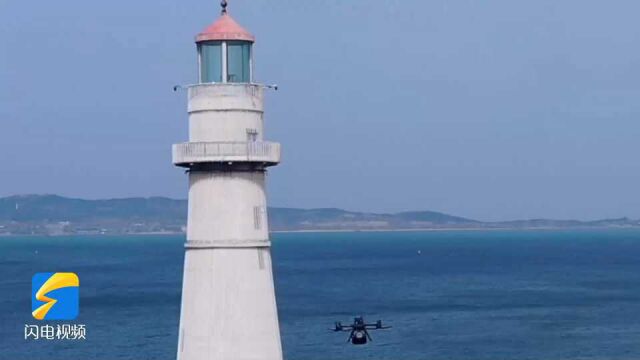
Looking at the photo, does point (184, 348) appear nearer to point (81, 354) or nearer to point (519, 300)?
point (81, 354)

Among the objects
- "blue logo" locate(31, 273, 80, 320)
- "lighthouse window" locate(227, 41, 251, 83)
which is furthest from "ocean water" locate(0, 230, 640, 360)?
"lighthouse window" locate(227, 41, 251, 83)

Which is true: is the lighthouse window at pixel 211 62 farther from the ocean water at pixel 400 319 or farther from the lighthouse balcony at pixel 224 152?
the ocean water at pixel 400 319

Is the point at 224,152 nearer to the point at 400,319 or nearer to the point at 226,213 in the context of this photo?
the point at 226,213

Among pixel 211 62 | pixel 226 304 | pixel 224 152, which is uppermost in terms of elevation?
pixel 211 62

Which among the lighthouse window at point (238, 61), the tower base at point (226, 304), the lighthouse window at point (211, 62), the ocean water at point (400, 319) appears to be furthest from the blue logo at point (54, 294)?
the ocean water at point (400, 319)

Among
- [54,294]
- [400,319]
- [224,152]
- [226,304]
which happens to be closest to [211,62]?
[224,152]

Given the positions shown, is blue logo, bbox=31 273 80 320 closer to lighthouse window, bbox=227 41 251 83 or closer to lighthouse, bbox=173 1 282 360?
lighthouse, bbox=173 1 282 360
